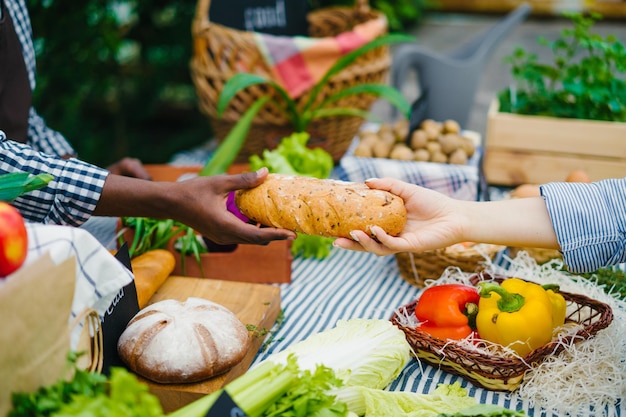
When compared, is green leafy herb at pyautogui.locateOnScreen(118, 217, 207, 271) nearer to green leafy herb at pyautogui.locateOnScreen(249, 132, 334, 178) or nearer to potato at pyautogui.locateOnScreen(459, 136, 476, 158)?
green leafy herb at pyautogui.locateOnScreen(249, 132, 334, 178)

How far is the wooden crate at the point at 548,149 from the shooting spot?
3223 millimetres

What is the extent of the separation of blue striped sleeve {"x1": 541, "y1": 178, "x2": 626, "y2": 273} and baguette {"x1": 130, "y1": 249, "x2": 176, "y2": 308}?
1.37 m

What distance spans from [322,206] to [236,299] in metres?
0.51

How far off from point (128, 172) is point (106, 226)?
294 mm

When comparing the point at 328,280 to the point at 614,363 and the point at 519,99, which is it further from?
the point at 519,99

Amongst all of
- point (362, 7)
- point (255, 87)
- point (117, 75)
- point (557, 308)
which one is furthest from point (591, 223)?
point (117, 75)

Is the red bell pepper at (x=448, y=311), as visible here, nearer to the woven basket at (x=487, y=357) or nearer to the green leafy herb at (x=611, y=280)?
the woven basket at (x=487, y=357)

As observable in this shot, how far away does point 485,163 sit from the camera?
3.44 metres

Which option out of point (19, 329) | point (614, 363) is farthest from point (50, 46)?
point (614, 363)

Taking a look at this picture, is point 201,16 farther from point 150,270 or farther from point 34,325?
point 34,325

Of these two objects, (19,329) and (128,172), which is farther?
(128,172)

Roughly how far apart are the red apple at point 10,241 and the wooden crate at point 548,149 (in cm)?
261

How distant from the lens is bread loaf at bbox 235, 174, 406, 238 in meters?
2.02

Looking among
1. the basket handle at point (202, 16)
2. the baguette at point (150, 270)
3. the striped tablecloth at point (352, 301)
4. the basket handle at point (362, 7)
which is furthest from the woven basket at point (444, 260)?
the basket handle at point (362, 7)
